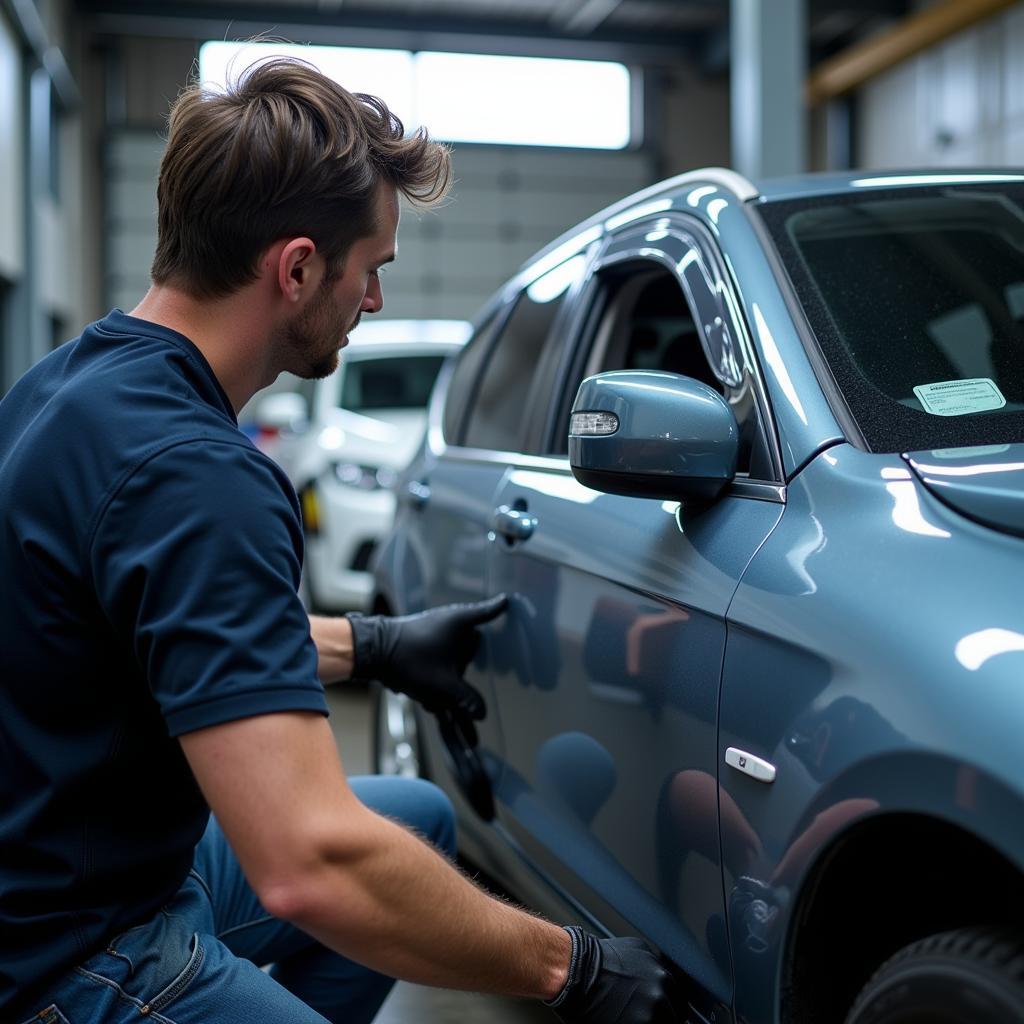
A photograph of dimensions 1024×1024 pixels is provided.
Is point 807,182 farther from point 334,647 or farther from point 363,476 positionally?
point 363,476

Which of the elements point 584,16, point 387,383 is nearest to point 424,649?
point 387,383

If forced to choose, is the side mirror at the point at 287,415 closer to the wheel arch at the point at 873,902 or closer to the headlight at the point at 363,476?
the headlight at the point at 363,476

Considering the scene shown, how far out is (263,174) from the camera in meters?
1.37

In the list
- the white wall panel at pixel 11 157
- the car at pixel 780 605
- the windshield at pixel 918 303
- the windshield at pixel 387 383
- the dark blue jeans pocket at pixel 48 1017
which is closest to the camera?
the car at pixel 780 605

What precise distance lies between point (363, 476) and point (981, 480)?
4889 mm

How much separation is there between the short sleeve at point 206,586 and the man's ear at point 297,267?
243 mm

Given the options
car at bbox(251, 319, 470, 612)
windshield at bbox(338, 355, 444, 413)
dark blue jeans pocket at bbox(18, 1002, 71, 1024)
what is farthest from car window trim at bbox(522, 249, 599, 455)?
windshield at bbox(338, 355, 444, 413)

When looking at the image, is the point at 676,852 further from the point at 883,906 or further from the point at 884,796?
the point at 884,796

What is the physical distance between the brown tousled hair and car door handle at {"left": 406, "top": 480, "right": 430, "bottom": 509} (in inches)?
58.7

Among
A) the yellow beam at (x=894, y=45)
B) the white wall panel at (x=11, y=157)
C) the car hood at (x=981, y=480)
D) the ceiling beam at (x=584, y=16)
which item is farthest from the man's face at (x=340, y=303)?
the ceiling beam at (x=584, y=16)

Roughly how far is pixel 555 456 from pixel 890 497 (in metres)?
1.00

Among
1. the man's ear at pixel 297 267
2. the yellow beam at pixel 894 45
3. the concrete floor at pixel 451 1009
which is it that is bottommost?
the concrete floor at pixel 451 1009

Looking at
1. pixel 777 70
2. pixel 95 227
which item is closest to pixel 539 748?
pixel 777 70

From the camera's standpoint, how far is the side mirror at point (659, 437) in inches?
62.1
